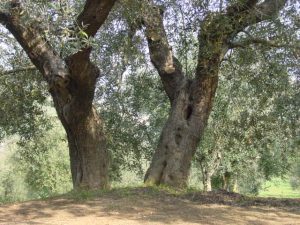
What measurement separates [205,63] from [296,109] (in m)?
2.30

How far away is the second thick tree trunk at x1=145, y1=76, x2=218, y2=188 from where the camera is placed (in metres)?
10.2

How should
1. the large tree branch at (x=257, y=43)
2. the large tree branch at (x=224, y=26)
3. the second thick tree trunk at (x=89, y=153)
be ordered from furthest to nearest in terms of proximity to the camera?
the second thick tree trunk at (x=89, y=153), the large tree branch at (x=257, y=43), the large tree branch at (x=224, y=26)

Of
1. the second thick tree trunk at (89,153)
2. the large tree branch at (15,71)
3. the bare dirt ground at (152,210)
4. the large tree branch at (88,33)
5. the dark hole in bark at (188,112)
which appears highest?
A: the large tree branch at (15,71)

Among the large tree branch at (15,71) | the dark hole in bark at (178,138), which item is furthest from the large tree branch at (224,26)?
the large tree branch at (15,71)

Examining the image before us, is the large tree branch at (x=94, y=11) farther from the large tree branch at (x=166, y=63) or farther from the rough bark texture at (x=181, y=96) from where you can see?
the large tree branch at (x=166, y=63)

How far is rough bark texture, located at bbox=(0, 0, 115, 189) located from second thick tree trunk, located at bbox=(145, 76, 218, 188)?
125 centimetres

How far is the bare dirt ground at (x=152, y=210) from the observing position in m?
6.86

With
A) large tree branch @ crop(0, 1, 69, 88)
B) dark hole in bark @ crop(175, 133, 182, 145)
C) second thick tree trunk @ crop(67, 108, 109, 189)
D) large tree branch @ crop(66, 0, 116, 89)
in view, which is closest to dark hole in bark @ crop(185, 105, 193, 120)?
dark hole in bark @ crop(175, 133, 182, 145)

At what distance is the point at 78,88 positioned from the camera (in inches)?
354

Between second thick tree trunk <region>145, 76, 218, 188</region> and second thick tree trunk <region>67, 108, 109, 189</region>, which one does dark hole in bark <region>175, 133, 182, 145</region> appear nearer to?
second thick tree trunk <region>145, 76, 218, 188</region>

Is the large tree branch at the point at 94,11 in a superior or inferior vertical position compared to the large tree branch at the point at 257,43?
inferior

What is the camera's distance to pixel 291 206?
8.31m

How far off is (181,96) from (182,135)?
35.7 inches

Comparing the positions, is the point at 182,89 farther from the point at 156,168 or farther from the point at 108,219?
the point at 108,219
